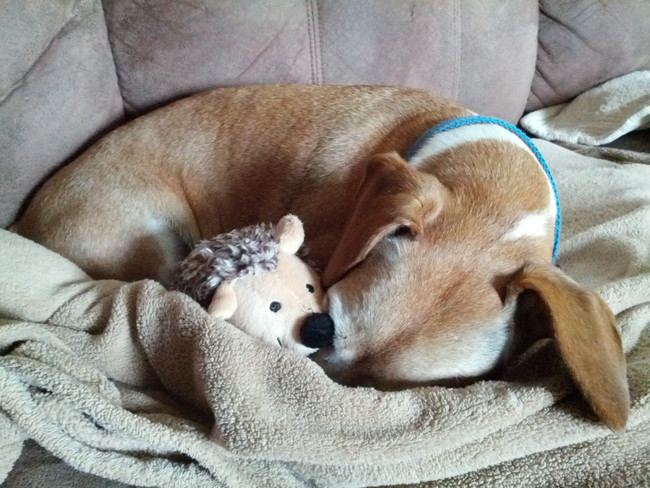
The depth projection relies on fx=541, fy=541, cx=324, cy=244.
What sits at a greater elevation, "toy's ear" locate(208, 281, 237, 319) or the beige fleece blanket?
"toy's ear" locate(208, 281, 237, 319)

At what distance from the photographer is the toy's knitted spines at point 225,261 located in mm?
1061

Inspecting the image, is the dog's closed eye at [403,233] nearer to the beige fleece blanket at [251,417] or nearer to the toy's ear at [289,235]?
the toy's ear at [289,235]

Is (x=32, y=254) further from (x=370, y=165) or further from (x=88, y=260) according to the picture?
→ (x=370, y=165)

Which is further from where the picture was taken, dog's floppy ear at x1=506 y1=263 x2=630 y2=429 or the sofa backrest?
the sofa backrest

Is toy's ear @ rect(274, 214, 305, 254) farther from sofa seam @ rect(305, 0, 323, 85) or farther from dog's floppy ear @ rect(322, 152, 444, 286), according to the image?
sofa seam @ rect(305, 0, 323, 85)

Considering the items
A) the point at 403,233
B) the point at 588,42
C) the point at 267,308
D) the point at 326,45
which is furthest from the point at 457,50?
the point at 267,308

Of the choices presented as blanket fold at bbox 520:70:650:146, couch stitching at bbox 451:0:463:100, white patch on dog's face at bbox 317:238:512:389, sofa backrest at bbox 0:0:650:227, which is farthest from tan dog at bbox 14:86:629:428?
blanket fold at bbox 520:70:650:146

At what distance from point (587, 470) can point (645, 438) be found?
0.45 ft

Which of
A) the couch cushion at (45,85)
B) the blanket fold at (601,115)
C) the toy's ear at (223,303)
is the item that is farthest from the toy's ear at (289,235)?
the blanket fold at (601,115)

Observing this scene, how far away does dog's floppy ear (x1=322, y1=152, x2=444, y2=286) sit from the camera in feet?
3.42

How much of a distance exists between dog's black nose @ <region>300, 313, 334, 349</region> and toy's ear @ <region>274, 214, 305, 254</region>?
158 mm

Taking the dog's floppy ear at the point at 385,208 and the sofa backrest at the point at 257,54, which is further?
the sofa backrest at the point at 257,54

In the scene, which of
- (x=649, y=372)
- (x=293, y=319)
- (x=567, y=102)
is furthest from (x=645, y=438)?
(x=567, y=102)

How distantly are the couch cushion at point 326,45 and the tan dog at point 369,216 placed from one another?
0.14m
